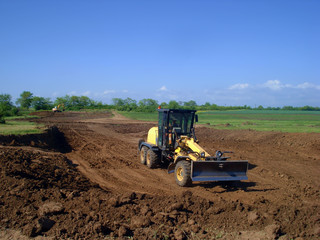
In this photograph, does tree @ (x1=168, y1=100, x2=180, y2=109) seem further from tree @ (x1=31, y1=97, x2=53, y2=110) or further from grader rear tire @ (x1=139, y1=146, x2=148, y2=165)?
grader rear tire @ (x1=139, y1=146, x2=148, y2=165)

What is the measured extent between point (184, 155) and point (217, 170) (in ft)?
4.85

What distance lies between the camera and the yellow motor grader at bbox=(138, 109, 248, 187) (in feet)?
26.6

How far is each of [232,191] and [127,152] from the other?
28.3 feet

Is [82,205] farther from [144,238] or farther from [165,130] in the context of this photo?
[165,130]

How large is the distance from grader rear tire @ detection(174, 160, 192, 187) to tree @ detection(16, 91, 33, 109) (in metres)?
85.7

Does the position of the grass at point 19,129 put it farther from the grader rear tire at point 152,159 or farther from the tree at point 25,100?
the tree at point 25,100

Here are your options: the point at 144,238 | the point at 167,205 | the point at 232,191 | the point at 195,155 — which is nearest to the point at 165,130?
the point at 195,155

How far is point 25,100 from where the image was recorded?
3290 inches

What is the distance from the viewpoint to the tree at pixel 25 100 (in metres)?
83.7

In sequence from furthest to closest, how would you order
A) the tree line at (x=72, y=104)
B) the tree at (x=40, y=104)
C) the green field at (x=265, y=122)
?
1. the tree at (x=40, y=104)
2. the tree line at (x=72, y=104)
3. the green field at (x=265, y=122)

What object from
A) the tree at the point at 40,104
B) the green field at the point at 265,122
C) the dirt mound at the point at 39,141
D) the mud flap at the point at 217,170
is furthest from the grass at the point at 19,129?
the tree at the point at 40,104

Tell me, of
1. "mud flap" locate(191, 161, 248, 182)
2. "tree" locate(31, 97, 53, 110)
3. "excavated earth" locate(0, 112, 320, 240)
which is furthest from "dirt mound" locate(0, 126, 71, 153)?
"tree" locate(31, 97, 53, 110)

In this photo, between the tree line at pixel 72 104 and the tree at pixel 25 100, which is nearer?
the tree line at pixel 72 104

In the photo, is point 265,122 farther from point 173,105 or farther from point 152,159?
point 173,105
